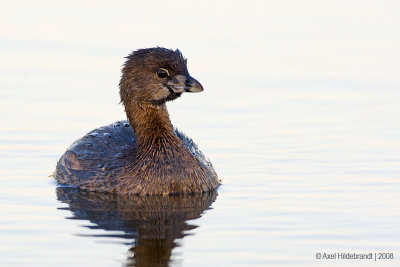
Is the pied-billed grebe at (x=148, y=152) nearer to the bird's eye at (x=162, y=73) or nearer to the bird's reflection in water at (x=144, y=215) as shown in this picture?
the bird's eye at (x=162, y=73)

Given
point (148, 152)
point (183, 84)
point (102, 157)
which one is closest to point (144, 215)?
point (148, 152)

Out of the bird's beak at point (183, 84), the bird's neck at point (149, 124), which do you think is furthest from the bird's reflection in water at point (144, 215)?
the bird's beak at point (183, 84)

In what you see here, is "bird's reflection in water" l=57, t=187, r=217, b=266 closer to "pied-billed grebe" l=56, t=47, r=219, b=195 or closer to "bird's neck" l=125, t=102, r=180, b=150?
"pied-billed grebe" l=56, t=47, r=219, b=195

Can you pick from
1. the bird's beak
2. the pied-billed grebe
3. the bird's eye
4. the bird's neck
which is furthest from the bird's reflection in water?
the bird's eye

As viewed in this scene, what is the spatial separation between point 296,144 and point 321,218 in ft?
14.3

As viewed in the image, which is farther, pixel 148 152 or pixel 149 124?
pixel 149 124

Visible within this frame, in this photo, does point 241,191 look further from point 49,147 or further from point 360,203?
point 49,147

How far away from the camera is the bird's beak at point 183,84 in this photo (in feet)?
55.5

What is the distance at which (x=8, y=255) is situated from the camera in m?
13.2

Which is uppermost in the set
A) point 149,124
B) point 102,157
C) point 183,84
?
point 183,84

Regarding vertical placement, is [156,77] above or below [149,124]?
above

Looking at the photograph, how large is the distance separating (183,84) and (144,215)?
97.3 inches

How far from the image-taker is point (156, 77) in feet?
56.1

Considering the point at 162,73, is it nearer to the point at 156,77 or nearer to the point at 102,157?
the point at 156,77
